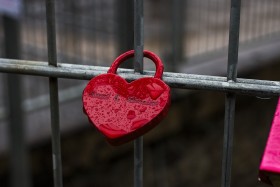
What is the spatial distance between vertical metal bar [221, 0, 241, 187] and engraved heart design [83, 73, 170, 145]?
0.31 ft

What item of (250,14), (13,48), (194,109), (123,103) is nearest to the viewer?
(123,103)

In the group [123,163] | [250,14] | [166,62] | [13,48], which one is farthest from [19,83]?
[250,14]

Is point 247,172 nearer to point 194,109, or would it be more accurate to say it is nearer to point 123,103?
point 194,109

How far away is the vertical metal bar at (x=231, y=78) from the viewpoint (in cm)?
84

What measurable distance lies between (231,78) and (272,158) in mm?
149

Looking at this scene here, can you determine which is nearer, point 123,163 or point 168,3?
point 123,163

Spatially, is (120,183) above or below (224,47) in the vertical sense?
below

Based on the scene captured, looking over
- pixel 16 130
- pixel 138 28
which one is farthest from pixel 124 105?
pixel 16 130

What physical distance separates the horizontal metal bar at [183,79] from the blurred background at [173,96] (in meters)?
1.80

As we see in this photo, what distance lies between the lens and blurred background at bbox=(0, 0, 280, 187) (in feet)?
10.3

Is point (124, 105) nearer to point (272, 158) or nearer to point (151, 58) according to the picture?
point (151, 58)

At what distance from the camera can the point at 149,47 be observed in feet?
13.0

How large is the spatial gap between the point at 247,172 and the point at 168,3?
1225 mm

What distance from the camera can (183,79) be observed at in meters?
0.88
